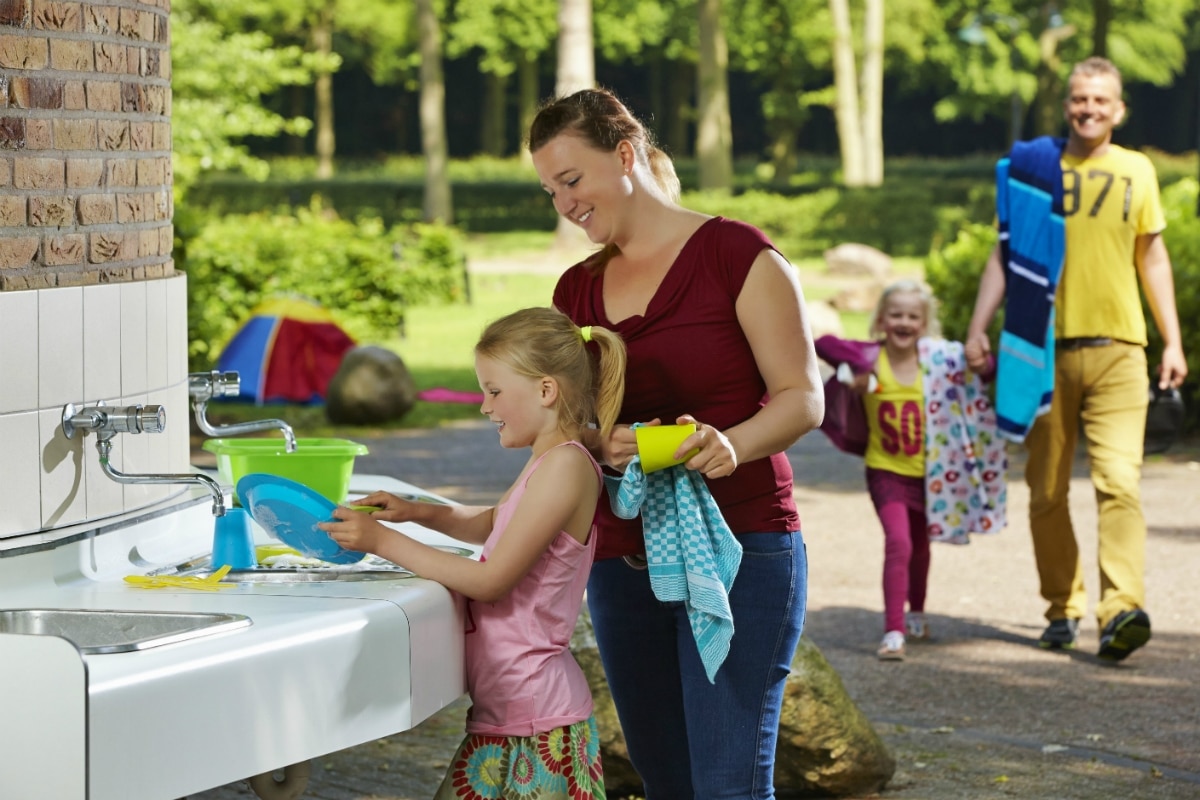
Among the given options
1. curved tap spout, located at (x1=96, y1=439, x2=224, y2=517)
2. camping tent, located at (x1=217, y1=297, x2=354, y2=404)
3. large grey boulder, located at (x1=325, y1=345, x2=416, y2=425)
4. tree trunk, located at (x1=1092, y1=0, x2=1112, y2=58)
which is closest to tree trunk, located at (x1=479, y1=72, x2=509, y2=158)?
tree trunk, located at (x1=1092, y1=0, x2=1112, y2=58)

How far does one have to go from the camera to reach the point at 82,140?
357cm

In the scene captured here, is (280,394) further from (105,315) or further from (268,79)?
(268,79)

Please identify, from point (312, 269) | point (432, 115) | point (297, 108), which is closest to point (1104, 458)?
point (312, 269)

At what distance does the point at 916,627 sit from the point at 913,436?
0.77 meters

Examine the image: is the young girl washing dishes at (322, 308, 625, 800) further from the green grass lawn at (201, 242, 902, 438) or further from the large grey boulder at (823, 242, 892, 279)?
the large grey boulder at (823, 242, 892, 279)

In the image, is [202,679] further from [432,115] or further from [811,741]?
[432,115]

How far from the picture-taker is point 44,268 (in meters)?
3.47

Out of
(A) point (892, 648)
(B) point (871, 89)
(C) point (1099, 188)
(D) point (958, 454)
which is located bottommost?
(A) point (892, 648)

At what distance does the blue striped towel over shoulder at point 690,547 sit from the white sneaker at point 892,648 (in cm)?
332

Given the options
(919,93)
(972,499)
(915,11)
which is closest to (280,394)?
(972,499)

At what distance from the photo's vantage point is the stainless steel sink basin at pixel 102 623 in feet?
9.75

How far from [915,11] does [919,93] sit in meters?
14.8

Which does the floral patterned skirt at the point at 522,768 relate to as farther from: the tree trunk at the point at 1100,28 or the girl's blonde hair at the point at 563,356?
the tree trunk at the point at 1100,28

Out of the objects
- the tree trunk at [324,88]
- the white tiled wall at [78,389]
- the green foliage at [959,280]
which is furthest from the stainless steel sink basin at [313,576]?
the tree trunk at [324,88]
